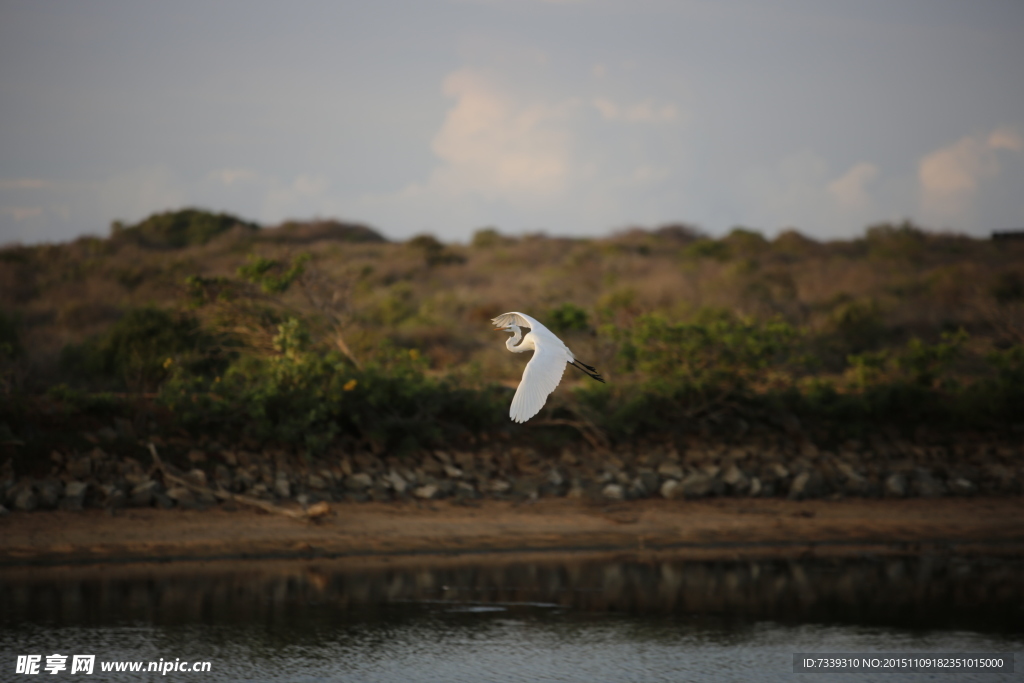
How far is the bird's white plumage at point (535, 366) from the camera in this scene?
718 centimetres

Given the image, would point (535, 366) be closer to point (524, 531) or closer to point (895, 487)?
point (524, 531)

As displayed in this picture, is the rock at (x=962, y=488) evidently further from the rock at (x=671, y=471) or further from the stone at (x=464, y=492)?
the stone at (x=464, y=492)

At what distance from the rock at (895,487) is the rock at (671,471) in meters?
3.35

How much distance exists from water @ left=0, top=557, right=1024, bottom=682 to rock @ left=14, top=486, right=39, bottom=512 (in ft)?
3.77

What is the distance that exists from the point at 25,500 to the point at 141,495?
1324 mm

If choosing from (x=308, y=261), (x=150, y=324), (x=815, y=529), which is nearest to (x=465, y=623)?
(x=815, y=529)

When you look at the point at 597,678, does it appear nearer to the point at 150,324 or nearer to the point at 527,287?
the point at 150,324

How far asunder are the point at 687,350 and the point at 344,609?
7570 mm

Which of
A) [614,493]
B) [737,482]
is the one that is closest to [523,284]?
[737,482]

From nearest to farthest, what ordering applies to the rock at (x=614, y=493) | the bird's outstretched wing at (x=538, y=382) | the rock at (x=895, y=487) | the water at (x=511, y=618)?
1. the bird's outstretched wing at (x=538, y=382)
2. the water at (x=511, y=618)
3. the rock at (x=614, y=493)
4. the rock at (x=895, y=487)

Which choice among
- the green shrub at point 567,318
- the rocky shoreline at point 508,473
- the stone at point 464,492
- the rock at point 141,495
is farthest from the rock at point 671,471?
the rock at point 141,495

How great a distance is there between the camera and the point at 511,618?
1095 cm

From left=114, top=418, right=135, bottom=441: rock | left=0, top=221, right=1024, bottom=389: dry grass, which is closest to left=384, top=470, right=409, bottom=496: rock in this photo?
left=0, top=221, right=1024, bottom=389: dry grass

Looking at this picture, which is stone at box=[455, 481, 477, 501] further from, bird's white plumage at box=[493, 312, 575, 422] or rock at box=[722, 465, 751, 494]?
bird's white plumage at box=[493, 312, 575, 422]
